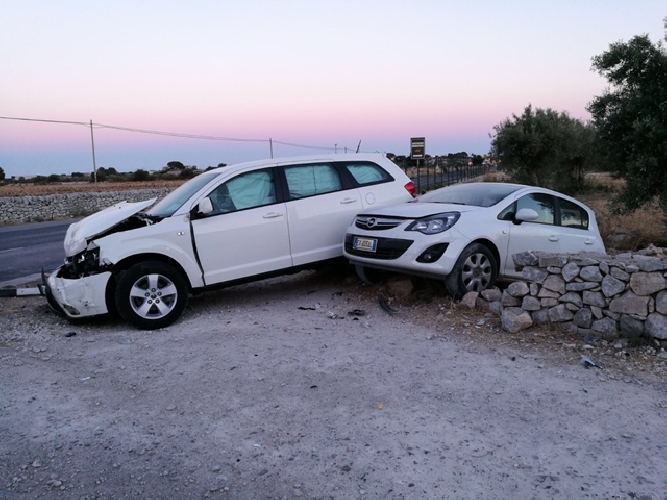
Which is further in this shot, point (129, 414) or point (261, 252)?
point (261, 252)

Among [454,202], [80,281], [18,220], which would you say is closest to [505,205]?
[454,202]

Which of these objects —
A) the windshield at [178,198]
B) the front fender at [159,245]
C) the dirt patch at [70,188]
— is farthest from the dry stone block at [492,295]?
the dirt patch at [70,188]

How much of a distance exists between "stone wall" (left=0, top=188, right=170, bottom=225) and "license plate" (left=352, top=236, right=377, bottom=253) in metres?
21.6

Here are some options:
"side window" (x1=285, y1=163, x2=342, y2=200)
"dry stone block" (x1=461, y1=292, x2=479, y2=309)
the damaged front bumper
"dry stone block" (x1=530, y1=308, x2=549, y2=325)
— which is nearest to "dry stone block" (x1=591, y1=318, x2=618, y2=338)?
"dry stone block" (x1=530, y1=308, x2=549, y2=325)

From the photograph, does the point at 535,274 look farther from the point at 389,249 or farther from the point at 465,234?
the point at 389,249

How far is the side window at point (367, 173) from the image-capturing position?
8266 millimetres

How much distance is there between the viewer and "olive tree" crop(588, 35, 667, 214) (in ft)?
40.8

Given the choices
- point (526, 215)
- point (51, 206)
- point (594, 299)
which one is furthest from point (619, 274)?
point (51, 206)

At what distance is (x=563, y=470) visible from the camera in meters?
3.37

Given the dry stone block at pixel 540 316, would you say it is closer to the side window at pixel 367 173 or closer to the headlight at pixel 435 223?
the headlight at pixel 435 223

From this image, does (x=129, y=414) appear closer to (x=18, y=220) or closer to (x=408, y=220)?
(x=408, y=220)

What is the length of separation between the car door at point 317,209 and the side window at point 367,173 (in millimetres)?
235

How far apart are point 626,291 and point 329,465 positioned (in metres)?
3.58

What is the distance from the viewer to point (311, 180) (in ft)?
25.7
